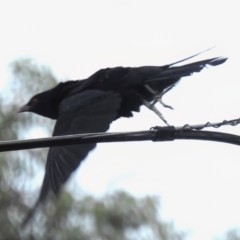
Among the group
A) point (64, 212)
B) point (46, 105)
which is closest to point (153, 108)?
point (46, 105)

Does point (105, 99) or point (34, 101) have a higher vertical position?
point (34, 101)

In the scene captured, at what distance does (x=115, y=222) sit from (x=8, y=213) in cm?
162

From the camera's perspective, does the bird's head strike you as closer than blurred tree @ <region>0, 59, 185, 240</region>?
Yes

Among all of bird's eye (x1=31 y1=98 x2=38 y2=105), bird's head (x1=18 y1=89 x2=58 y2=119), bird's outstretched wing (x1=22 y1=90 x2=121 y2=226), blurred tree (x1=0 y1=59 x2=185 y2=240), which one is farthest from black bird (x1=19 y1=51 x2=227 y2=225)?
blurred tree (x1=0 y1=59 x2=185 y2=240)

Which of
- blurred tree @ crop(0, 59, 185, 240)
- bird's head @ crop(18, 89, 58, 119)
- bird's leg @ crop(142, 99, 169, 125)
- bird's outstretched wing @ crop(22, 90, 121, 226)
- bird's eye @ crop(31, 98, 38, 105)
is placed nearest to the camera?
bird's outstretched wing @ crop(22, 90, 121, 226)

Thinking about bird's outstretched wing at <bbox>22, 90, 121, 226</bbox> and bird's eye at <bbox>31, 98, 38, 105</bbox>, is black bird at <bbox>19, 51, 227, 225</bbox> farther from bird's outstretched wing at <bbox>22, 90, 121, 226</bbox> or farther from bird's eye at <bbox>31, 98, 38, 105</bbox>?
bird's eye at <bbox>31, 98, 38, 105</bbox>

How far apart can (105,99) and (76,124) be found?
0.29 m

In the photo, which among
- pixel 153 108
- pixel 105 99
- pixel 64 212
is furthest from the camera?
pixel 64 212

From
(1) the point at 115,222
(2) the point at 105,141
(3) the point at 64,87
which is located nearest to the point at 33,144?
(2) the point at 105,141

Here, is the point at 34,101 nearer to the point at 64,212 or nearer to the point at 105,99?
the point at 105,99

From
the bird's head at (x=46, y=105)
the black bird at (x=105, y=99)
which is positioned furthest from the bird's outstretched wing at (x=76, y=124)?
the bird's head at (x=46, y=105)

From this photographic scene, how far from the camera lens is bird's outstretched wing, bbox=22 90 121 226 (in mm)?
5405

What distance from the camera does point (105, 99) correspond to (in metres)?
6.04

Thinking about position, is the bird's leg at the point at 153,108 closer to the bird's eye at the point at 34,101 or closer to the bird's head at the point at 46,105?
the bird's head at the point at 46,105
